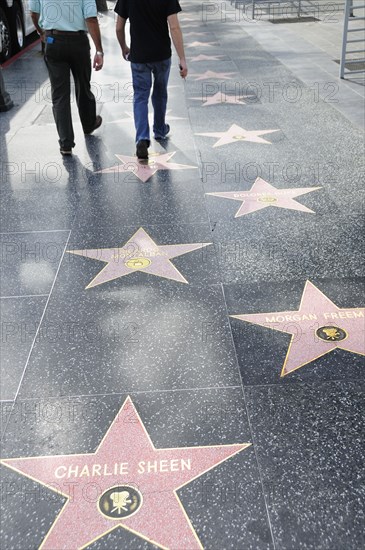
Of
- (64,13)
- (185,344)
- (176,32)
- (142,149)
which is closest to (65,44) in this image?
(64,13)

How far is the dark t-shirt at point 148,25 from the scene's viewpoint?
5500 millimetres

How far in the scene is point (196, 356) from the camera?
3.13 meters

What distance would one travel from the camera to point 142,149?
6.11m

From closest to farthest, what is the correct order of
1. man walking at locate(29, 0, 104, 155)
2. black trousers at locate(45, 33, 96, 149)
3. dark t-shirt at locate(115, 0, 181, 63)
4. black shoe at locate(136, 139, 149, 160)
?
dark t-shirt at locate(115, 0, 181, 63)
man walking at locate(29, 0, 104, 155)
black trousers at locate(45, 33, 96, 149)
black shoe at locate(136, 139, 149, 160)

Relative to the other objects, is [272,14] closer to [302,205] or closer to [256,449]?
[302,205]

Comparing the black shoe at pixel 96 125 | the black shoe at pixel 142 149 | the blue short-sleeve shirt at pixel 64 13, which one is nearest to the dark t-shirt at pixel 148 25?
the blue short-sleeve shirt at pixel 64 13

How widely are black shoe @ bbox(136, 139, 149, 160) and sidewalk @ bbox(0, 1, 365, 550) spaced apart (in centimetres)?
13

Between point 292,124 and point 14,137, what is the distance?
134 inches

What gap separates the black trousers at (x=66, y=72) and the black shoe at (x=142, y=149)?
30.1 inches

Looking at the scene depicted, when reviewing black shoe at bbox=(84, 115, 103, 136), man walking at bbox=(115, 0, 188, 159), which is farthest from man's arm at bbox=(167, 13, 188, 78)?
black shoe at bbox=(84, 115, 103, 136)

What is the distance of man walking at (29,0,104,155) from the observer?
562 centimetres

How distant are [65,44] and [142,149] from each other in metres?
1.25

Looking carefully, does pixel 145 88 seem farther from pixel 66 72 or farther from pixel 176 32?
pixel 66 72

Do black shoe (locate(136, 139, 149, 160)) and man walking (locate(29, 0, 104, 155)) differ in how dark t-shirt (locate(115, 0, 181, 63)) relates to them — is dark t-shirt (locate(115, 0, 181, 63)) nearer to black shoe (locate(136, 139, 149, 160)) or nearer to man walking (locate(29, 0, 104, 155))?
man walking (locate(29, 0, 104, 155))
